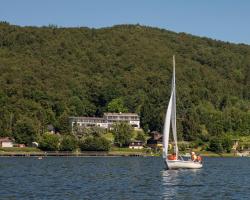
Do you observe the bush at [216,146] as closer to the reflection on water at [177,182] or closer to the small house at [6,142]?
the small house at [6,142]

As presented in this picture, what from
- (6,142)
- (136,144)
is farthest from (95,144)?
(6,142)

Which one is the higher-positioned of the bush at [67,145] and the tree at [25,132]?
the tree at [25,132]

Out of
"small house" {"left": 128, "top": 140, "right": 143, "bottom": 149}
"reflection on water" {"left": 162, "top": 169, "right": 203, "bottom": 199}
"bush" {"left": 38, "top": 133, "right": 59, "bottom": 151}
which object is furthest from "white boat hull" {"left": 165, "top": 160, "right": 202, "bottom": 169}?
"small house" {"left": 128, "top": 140, "right": 143, "bottom": 149}

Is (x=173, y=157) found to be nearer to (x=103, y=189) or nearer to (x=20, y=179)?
(x=20, y=179)

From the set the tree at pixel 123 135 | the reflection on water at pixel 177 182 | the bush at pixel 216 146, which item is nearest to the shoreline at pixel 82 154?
the bush at pixel 216 146

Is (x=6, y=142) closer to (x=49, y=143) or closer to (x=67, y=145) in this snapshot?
(x=49, y=143)

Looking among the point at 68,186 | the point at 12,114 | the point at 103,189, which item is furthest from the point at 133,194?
the point at 12,114

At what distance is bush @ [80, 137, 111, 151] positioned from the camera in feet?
575

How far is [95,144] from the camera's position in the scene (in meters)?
176

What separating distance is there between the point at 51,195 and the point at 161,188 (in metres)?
11.6

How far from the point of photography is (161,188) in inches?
2333

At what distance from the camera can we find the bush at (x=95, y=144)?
175m

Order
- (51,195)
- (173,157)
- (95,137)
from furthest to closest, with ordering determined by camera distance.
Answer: (95,137)
(173,157)
(51,195)

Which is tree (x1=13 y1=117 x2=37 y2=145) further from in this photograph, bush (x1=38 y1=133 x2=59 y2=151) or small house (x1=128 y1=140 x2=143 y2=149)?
small house (x1=128 y1=140 x2=143 y2=149)
